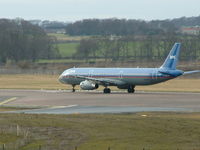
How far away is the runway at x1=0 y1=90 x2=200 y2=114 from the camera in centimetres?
7106

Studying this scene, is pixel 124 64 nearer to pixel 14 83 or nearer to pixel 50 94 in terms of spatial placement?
pixel 14 83

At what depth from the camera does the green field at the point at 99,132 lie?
151 feet

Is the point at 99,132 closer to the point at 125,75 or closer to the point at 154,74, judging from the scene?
the point at 154,74

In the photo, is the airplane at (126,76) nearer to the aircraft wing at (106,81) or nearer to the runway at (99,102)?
the aircraft wing at (106,81)

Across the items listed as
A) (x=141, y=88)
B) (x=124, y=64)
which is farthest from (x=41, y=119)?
(x=124, y=64)

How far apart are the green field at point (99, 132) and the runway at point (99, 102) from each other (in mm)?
8541

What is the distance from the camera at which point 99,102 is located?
79.9m

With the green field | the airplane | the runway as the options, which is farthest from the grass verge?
the green field

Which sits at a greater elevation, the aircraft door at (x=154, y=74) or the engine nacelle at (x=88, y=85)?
the aircraft door at (x=154, y=74)

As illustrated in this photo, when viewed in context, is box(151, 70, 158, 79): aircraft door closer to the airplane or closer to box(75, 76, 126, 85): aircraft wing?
the airplane

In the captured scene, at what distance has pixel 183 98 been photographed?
275ft

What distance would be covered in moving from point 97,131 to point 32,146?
27.8ft

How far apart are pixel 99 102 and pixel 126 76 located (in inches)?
621

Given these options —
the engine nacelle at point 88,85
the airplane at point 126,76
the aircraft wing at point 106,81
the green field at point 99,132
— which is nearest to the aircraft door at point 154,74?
the airplane at point 126,76
